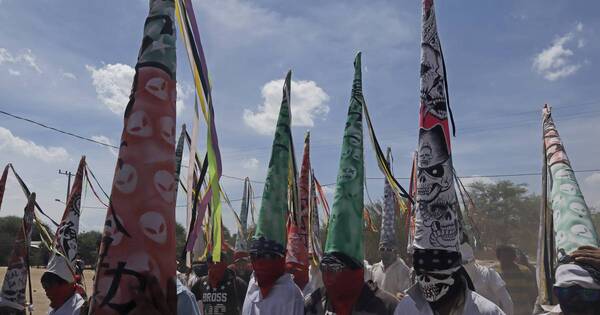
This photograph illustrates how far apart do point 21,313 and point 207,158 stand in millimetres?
4012

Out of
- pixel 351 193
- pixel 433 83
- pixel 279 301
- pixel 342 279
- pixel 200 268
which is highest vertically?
pixel 433 83

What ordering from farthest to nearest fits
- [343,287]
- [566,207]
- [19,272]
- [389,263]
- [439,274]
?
[389,263], [19,272], [343,287], [566,207], [439,274]

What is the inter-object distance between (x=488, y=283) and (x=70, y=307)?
4.53m

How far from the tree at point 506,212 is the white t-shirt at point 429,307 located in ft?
84.1

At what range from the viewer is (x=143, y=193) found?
6.40 ft

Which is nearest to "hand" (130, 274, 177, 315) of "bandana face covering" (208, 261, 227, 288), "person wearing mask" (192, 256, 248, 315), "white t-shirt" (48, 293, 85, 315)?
"white t-shirt" (48, 293, 85, 315)

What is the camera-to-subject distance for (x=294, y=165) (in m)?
5.12

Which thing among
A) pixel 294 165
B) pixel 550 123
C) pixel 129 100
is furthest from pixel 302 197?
pixel 129 100

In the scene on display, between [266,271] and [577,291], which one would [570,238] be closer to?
[577,291]

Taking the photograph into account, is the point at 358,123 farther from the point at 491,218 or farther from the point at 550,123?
the point at 491,218

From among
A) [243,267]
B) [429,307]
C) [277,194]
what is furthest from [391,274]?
[429,307]

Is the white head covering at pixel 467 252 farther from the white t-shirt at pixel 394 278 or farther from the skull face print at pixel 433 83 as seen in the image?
the skull face print at pixel 433 83

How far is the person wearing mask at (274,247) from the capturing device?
14.9ft

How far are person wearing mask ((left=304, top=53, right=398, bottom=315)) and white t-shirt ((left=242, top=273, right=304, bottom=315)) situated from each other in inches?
7.6
